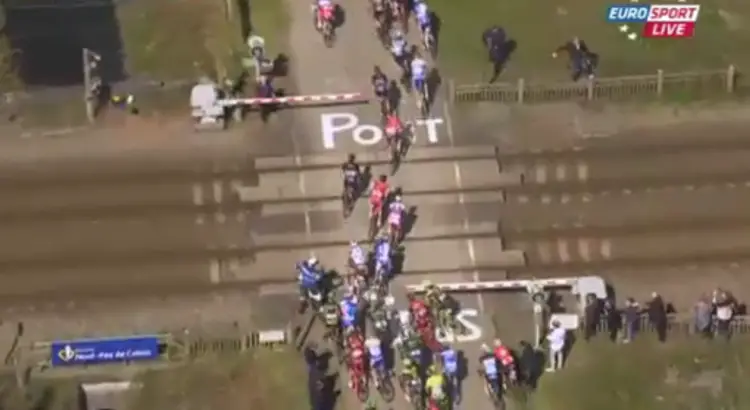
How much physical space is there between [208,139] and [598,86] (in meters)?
14.8

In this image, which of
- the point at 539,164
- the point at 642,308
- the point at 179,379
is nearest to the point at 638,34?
the point at 539,164

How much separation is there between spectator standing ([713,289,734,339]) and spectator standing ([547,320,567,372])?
195 inches

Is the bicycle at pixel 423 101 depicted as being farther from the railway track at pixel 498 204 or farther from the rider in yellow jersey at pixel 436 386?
the rider in yellow jersey at pixel 436 386

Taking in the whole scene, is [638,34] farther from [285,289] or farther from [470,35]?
[285,289]

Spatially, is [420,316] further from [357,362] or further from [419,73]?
Result: [419,73]

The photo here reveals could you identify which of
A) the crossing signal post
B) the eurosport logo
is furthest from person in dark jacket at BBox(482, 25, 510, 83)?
the crossing signal post

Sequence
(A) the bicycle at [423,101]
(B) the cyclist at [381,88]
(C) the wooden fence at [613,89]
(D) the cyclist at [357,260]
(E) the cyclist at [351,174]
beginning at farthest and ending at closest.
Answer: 1. (C) the wooden fence at [613,89]
2. (A) the bicycle at [423,101]
3. (B) the cyclist at [381,88]
4. (E) the cyclist at [351,174]
5. (D) the cyclist at [357,260]

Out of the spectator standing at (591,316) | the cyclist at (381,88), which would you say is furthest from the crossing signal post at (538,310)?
the cyclist at (381,88)

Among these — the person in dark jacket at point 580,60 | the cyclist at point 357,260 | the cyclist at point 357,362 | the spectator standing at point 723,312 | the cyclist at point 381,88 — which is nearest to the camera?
the cyclist at point 357,362

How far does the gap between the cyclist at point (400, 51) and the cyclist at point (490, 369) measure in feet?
46.8

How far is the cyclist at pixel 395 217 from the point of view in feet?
162

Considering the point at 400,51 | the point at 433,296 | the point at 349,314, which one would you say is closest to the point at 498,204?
the point at 433,296

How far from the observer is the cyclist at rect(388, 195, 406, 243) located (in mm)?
49500

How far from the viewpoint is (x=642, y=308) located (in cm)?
4734
